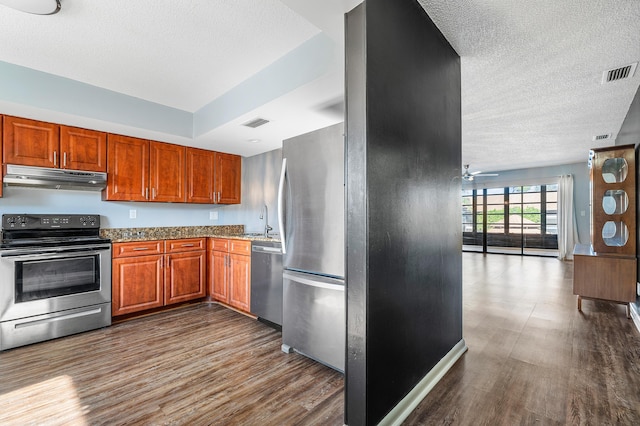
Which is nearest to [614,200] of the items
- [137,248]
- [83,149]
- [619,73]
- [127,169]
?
[619,73]

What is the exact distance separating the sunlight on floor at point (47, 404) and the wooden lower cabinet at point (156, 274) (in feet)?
4.17

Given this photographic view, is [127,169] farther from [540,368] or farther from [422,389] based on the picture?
[540,368]

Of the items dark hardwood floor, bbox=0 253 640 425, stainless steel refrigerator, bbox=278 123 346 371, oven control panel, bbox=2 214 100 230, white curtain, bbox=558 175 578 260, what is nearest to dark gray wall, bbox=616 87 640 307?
dark hardwood floor, bbox=0 253 640 425

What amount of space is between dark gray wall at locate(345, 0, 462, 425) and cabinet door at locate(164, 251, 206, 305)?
9.54 ft

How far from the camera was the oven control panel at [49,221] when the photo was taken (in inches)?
120

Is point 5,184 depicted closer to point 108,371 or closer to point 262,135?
point 108,371

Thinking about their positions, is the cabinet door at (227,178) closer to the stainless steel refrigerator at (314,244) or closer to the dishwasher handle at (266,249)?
the dishwasher handle at (266,249)

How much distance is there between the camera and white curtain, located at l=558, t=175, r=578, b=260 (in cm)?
743

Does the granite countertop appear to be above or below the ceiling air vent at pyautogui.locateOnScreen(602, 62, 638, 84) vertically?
below

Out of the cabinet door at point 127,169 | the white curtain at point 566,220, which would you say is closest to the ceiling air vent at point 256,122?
the cabinet door at point 127,169

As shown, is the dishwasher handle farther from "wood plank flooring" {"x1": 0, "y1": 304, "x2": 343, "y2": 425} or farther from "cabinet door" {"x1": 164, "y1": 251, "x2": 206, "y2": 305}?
"cabinet door" {"x1": 164, "y1": 251, "x2": 206, "y2": 305}

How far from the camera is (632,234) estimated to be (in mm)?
3311

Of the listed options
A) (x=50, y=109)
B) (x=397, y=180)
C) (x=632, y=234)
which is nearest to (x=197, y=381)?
(x=397, y=180)

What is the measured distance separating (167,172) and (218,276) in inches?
59.5
